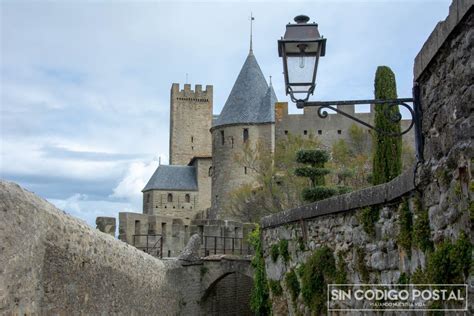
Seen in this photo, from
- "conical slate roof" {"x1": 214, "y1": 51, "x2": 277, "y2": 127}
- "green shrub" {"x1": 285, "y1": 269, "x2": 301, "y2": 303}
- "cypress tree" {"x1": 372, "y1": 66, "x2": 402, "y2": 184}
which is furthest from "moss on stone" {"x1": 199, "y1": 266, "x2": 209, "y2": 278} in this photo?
"conical slate roof" {"x1": 214, "y1": 51, "x2": 277, "y2": 127}

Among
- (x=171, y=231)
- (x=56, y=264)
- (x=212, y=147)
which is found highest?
(x=212, y=147)

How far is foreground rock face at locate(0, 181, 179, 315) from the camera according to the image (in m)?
6.29

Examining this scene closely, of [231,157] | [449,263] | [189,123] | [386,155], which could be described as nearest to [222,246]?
[386,155]

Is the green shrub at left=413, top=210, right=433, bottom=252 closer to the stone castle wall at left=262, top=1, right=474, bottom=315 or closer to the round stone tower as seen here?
the stone castle wall at left=262, top=1, right=474, bottom=315

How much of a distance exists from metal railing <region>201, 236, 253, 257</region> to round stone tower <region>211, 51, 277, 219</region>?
20071 millimetres

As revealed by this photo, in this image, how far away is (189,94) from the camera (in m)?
69.8

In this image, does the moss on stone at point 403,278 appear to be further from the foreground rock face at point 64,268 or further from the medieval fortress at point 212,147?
the medieval fortress at point 212,147

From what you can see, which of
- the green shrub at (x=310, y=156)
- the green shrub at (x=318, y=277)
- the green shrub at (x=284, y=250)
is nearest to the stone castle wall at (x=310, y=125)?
the green shrub at (x=310, y=156)

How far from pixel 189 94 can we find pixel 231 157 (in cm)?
2722

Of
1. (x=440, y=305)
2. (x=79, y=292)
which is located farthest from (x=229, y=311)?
(x=440, y=305)

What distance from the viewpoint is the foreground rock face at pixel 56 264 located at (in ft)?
20.6

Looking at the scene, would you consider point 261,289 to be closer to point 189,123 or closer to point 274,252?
point 274,252

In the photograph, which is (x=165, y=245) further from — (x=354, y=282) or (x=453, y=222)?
(x=453, y=222)

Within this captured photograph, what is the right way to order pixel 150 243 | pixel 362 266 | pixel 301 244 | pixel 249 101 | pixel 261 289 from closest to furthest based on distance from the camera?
pixel 362 266, pixel 301 244, pixel 261 289, pixel 150 243, pixel 249 101
